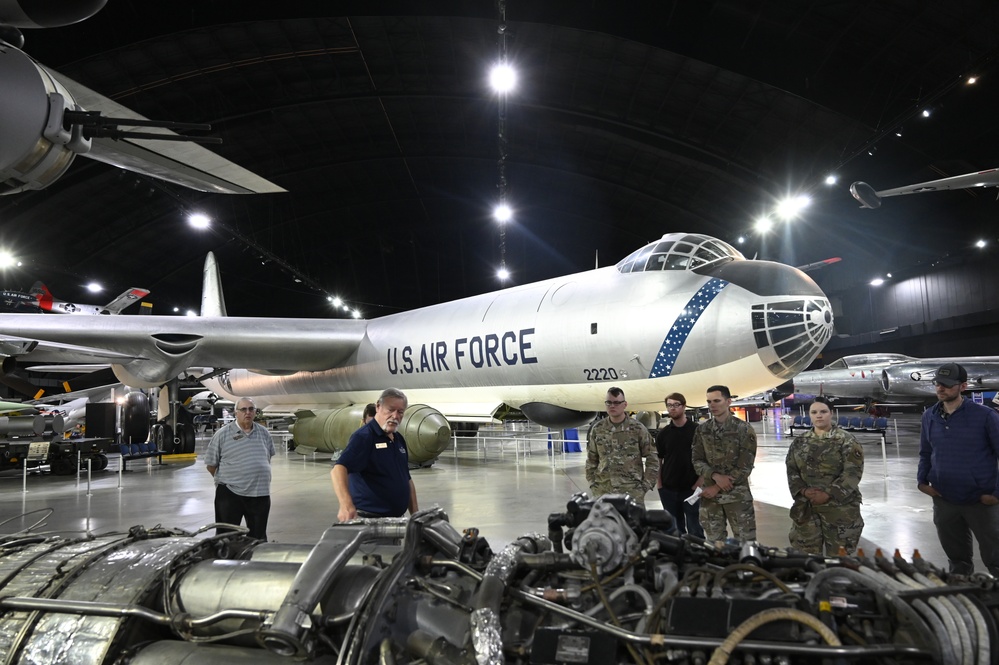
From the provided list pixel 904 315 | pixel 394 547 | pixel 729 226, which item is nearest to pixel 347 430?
pixel 394 547

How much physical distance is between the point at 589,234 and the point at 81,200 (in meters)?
21.4

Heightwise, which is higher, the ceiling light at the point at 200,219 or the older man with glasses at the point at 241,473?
the ceiling light at the point at 200,219

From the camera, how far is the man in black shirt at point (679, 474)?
16.0 ft

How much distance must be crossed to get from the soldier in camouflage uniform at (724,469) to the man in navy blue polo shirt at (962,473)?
1.12 m

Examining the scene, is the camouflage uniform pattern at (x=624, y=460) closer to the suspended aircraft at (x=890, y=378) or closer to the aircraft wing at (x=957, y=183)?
the aircraft wing at (x=957, y=183)

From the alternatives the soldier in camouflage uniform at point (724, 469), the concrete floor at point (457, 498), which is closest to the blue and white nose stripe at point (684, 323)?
the concrete floor at point (457, 498)

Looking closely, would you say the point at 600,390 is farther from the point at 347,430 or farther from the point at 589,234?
the point at 589,234

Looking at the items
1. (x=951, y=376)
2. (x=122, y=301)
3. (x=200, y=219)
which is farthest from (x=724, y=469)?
(x=122, y=301)

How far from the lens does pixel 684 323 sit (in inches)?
313

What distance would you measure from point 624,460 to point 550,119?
16937 millimetres

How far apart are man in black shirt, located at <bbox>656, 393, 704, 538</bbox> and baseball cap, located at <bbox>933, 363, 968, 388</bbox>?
5.74 feet

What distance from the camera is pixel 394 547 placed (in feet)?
8.30

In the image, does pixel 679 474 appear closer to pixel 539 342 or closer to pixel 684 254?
pixel 684 254

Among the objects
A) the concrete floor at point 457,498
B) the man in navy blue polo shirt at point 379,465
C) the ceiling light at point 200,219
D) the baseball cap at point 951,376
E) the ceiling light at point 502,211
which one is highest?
the ceiling light at point 502,211
